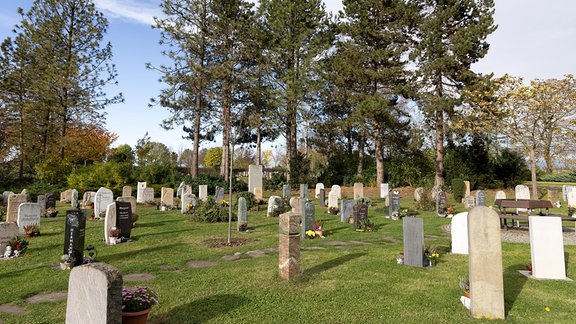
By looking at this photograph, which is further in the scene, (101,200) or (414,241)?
(101,200)

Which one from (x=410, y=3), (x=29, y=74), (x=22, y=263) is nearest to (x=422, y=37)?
(x=410, y=3)

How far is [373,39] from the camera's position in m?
32.8

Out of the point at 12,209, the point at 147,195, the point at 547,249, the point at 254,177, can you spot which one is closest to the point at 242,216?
the point at 547,249

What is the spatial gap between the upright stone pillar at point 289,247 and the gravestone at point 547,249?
4835 millimetres

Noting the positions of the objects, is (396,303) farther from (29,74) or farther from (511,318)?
(29,74)

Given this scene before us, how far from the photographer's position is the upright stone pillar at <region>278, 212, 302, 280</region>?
23.4 feet

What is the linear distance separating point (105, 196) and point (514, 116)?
26.7 m

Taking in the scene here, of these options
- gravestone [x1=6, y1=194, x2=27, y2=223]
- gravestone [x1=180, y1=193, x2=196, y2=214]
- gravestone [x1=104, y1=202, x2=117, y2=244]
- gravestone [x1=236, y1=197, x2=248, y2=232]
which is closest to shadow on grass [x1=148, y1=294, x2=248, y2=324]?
gravestone [x1=104, y1=202, x2=117, y2=244]

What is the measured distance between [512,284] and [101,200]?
1678 cm

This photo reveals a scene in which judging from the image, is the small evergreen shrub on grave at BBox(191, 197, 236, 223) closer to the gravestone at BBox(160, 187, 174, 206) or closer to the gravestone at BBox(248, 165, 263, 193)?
the gravestone at BBox(160, 187, 174, 206)

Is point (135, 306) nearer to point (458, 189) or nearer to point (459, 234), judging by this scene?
point (459, 234)

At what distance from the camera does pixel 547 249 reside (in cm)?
715

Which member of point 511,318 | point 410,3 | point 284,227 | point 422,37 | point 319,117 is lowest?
point 511,318

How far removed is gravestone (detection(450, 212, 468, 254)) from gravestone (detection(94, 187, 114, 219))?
15.0 meters
